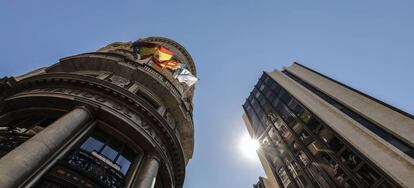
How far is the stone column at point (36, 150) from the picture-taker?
7.60 m

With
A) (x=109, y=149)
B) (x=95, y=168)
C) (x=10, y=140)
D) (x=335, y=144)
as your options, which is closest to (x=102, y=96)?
(x=109, y=149)

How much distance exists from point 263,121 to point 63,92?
26.7 meters

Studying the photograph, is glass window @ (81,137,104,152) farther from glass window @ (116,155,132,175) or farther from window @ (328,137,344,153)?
window @ (328,137,344,153)

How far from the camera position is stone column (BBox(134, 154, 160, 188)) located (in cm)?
1109

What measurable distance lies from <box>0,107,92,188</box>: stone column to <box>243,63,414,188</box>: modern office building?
16577 millimetres

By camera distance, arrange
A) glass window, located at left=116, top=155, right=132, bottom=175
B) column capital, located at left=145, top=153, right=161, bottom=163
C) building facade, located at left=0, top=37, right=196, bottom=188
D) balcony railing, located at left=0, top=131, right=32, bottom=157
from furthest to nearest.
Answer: column capital, located at left=145, top=153, right=161, bottom=163 < glass window, located at left=116, top=155, right=132, bottom=175 < balcony railing, located at left=0, top=131, right=32, bottom=157 < building facade, located at left=0, top=37, right=196, bottom=188

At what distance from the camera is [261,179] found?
3509 centimetres

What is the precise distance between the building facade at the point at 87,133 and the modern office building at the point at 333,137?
1119cm

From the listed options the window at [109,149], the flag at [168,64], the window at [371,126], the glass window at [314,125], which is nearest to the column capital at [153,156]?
the window at [109,149]

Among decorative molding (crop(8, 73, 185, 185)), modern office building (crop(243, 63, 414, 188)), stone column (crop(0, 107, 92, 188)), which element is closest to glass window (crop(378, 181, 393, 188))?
modern office building (crop(243, 63, 414, 188))

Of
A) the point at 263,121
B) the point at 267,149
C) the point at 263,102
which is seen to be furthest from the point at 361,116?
the point at 263,102

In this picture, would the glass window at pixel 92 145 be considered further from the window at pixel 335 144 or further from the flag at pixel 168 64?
the window at pixel 335 144

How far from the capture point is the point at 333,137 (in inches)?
740

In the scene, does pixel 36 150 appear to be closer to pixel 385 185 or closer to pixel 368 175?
pixel 385 185
